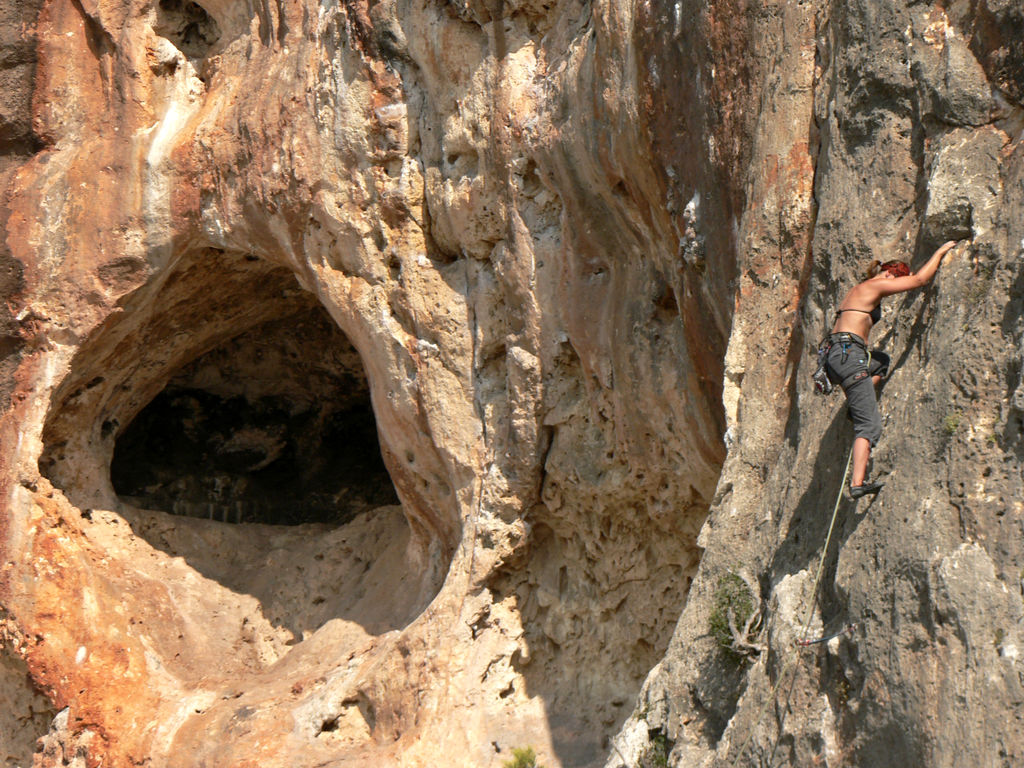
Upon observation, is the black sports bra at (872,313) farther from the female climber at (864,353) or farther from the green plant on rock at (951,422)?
the green plant on rock at (951,422)

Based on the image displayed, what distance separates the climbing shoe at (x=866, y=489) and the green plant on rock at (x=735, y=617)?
0.76 metres

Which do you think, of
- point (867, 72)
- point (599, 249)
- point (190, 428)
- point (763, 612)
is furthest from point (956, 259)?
point (190, 428)

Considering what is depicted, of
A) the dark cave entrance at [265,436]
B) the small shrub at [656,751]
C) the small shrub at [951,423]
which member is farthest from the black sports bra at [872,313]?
the dark cave entrance at [265,436]

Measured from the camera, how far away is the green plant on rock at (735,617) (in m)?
4.83

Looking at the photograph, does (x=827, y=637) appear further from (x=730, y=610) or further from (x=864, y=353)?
(x=864, y=353)

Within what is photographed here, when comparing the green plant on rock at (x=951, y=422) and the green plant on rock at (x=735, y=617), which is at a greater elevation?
the green plant on rock at (x=951, y=422)

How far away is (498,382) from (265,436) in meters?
4.41

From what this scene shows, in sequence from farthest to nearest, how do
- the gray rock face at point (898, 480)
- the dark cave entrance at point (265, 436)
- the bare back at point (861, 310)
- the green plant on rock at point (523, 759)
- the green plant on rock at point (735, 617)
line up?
the dark cave entrance at point (265, 436), the green plant on rock at point (523, 759), the green plant on rock at point (735, 617), the bare back at point (861, 310), the gray rock face at point (898, 480)

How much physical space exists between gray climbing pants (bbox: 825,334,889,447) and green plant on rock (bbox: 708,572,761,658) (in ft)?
2.76

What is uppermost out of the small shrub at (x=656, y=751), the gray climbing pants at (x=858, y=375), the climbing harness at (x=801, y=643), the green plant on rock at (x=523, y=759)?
the gray climbing pants at (x=858, y=375)

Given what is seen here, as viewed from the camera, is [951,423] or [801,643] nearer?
[951,423]

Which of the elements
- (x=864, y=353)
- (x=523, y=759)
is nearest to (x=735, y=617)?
(x=864, y=353)

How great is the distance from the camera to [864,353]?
4539 millimetres

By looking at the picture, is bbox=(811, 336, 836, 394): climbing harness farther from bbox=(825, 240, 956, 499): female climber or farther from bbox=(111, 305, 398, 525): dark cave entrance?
bbox=(111, 305, 398, 525): dark cave entrance
